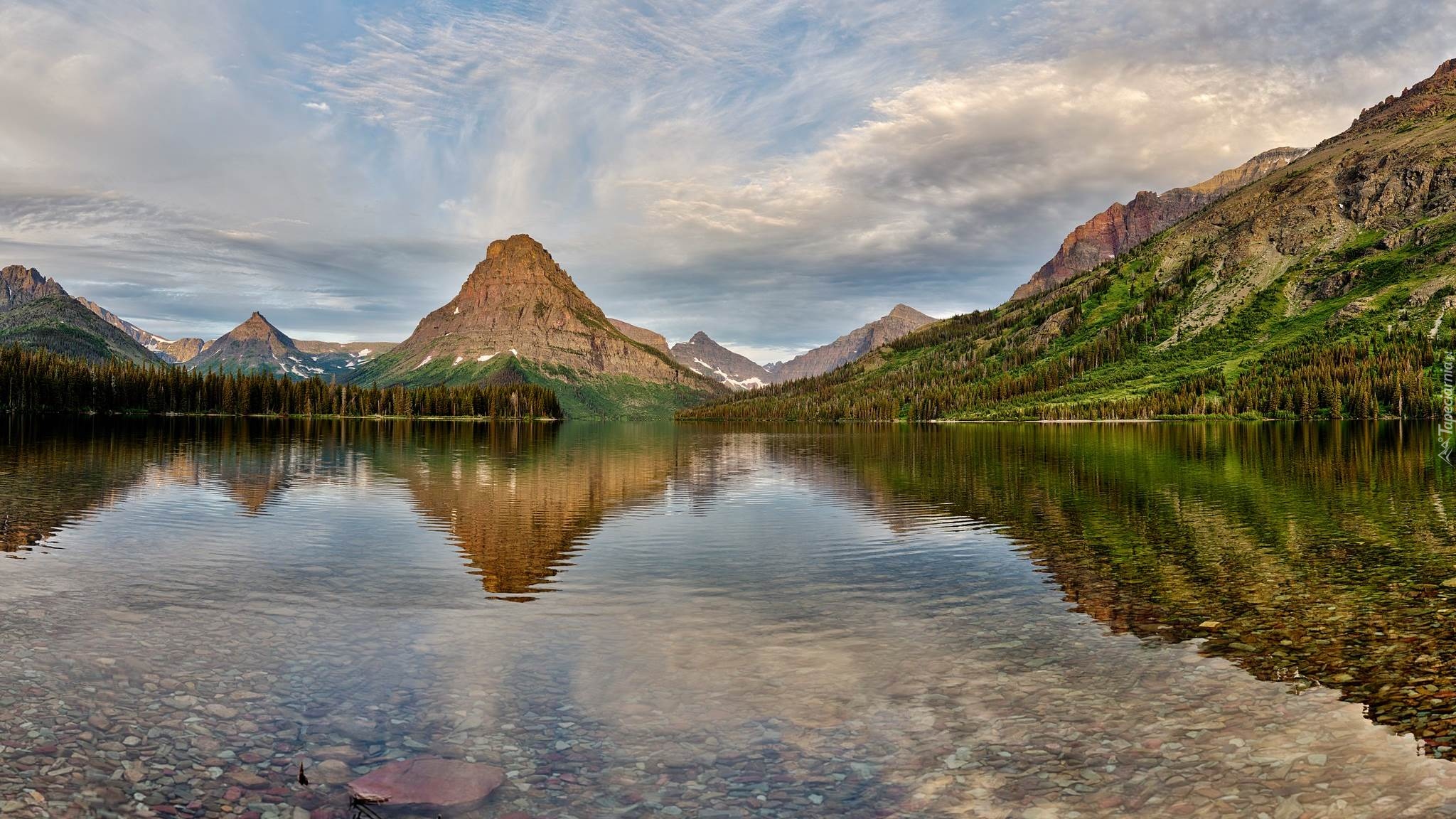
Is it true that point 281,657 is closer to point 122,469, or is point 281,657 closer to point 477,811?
point 477,811

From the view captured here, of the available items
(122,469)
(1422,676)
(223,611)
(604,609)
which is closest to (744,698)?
(604,609)

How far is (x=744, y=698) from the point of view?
18.2 meters

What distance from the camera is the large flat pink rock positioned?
43.3ft

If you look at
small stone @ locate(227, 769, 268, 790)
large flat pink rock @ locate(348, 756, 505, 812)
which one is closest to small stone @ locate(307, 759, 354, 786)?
large flat pink rock @ locate(348, 756, 505, 812)

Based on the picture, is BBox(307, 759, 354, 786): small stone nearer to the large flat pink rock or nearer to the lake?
the lake

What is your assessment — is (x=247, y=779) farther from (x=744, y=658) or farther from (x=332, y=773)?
(x=744, y=658)

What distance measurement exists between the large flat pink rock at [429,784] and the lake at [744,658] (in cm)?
42

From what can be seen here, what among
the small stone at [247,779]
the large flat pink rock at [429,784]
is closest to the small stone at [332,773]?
the large flat pink rock at [429,784]

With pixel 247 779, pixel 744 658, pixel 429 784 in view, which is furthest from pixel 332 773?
pixel 744 658

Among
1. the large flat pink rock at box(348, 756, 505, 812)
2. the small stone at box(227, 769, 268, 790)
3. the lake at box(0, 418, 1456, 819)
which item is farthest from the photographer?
the lake at box(0, 418, 1456, 819)

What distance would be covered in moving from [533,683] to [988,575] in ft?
64.5

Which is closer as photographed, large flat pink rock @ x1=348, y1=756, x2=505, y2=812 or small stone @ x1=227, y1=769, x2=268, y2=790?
large flat pink rock @ x1=348, y1=756, x2=505, y2=812

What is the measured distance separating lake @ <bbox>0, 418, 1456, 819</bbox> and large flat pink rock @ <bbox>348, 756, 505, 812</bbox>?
1.39 feet

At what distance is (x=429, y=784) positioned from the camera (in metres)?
13.8
